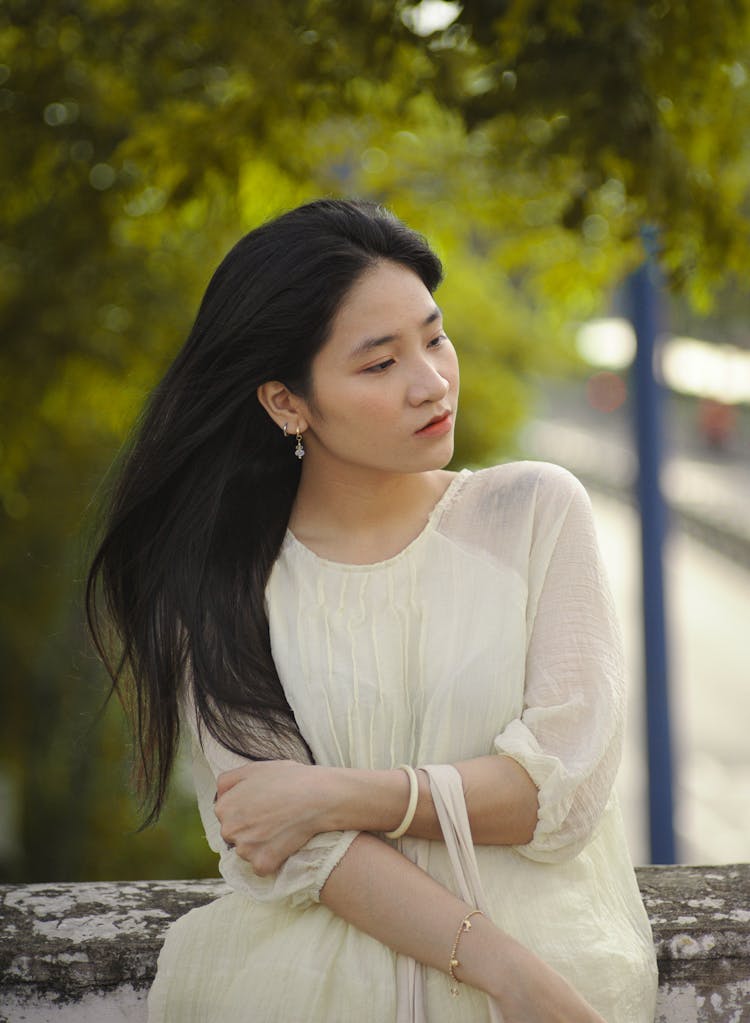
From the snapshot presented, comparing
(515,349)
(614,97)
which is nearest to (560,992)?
(614,97)

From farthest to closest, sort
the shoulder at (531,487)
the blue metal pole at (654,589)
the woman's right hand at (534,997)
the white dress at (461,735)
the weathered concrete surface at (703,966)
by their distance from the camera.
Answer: the blue metal pole at (654,589)
the weathered concrete surface at (703,966)
the shoulder at (531,487)
the white dress at (461,735)
the woman's right hand at (534,997)

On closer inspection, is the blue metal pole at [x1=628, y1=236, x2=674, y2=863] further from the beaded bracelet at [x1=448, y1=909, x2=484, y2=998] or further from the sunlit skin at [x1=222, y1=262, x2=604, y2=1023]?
the beaded bracelet at [x1=448, y1=909, x2=484, y2=998]

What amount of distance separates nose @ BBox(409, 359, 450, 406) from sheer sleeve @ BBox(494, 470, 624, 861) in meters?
0.21

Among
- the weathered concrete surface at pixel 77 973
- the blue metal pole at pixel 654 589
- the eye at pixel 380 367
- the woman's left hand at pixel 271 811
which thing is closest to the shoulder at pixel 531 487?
the eye at pixel 380 367

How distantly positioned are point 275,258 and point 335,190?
8.58 feet

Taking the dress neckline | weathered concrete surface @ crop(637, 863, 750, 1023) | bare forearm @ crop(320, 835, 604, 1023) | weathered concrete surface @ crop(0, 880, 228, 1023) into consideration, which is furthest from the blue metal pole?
bare forearm @ crop(320, 835, 604, 1023)

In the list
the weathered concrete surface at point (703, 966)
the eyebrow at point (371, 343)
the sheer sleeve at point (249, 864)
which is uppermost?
the eyebrow at point (371, 343)

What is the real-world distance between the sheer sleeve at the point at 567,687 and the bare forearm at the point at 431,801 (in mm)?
21

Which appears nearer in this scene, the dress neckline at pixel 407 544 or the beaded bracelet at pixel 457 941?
the beaded bracelet at pixel 457 941

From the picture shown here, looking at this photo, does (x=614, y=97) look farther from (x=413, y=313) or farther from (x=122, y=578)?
(x=122, y=578)

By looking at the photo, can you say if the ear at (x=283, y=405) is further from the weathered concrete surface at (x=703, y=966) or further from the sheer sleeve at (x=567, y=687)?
the weathered concrete surface at (x=703, y=966)

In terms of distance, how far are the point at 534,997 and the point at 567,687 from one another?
0.39m

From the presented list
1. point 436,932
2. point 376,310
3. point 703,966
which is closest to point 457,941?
point 436,932

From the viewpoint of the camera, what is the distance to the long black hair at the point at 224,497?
6.02ft
